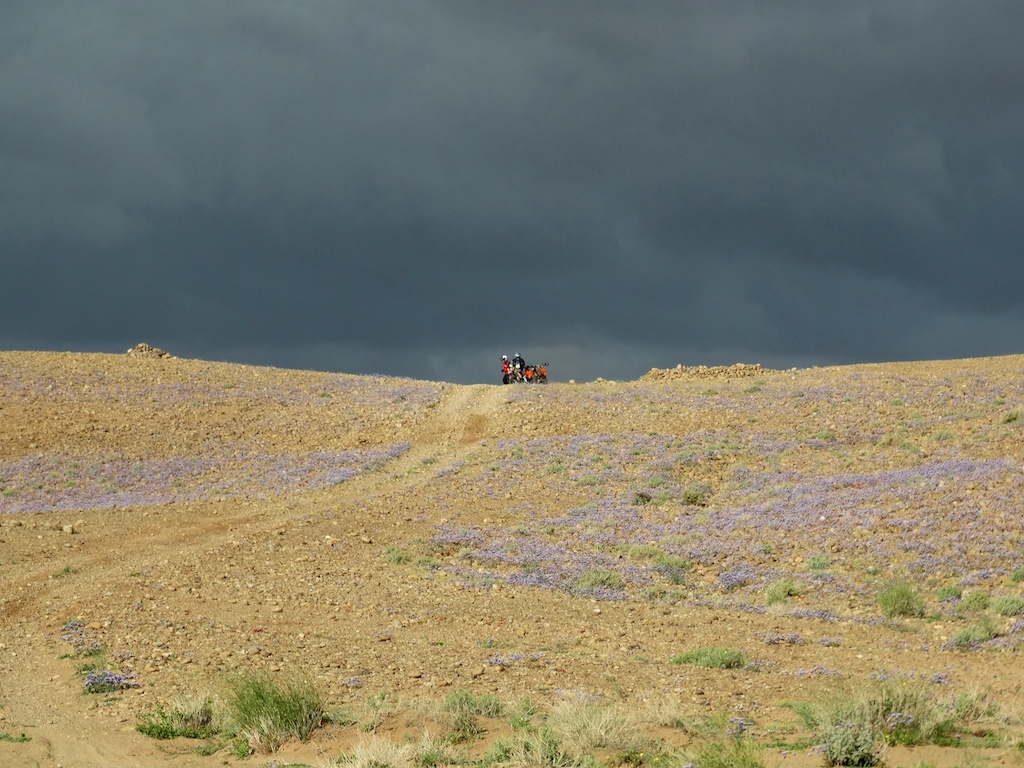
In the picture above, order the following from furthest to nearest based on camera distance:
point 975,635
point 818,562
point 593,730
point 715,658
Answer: point 818,562
point 975,635
point 715,658
point 593,730

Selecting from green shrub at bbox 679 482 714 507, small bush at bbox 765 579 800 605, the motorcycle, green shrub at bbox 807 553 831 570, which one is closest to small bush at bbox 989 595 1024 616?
small bush at bbox 765 579 800 605

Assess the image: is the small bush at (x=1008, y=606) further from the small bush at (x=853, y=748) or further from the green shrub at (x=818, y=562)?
the small bush at (x=853, y=748)

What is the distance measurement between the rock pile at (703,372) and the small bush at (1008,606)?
39.0 meters

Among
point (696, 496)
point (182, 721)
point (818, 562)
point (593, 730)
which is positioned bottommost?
point (182, 721)

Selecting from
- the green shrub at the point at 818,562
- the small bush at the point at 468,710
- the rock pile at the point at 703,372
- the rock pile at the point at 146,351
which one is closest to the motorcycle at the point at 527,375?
the rock pile at the point at 703,372

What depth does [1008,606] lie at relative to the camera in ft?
64.3

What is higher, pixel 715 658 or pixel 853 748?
pixel 853 748

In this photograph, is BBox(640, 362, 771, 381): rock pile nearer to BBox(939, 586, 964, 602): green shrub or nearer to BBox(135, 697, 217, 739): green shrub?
BBox(939, 586, 964, 602): green shrub

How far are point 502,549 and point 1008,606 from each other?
40.3 ft

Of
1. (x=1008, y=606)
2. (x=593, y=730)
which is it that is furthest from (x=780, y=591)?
(x=593, y=730)

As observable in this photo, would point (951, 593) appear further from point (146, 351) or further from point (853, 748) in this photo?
point (146, 351)

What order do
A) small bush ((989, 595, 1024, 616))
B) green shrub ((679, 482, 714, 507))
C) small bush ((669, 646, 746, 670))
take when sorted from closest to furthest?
1. small bush ((669, 646, 746, 670))
2. small bush ((989, 595, 1024, 616))
3. green shrub ((679, 482, 714, 507))

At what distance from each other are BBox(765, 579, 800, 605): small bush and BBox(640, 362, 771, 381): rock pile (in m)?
36.8

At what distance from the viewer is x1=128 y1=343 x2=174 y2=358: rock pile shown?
193 feet
